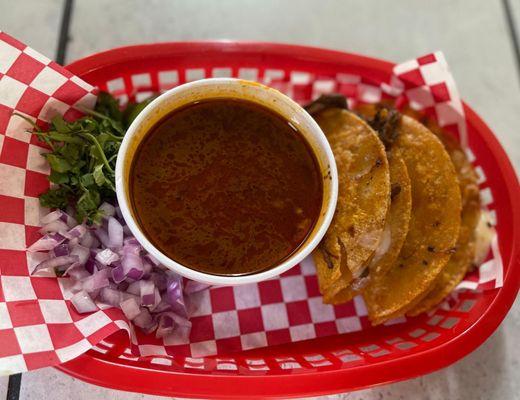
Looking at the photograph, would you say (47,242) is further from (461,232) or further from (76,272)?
(461,232)

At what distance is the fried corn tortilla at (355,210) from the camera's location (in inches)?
51.1

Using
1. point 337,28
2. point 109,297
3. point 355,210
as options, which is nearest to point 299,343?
point 355,210

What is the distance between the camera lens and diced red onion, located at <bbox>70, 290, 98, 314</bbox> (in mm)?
1248

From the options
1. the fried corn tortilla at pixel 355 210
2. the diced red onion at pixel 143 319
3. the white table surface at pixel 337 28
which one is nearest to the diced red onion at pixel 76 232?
the diced red onion at pixel 143 319

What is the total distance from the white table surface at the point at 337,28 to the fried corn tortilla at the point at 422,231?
18.5 inches

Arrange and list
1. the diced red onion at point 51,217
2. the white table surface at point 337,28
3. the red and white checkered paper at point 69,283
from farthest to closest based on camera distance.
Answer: the white table surface at point 337,28 < the diced red onion at point 51,217 < the red and white checkered paper at point 69,283

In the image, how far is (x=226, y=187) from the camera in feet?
4.30

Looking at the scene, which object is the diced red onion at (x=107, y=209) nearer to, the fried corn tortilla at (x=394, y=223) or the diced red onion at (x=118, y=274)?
the diced red onion at (x=118, y=274)

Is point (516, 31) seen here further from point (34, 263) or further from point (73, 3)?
point (34, 263)

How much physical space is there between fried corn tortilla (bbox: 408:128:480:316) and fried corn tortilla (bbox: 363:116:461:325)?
0.07 metres

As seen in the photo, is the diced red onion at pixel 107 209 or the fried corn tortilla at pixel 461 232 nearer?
the diced red onion at pixel 107 209

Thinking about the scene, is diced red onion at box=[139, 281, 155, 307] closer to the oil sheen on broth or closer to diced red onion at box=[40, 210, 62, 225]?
the oil sheen on broth

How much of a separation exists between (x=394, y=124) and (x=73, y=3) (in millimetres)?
1148

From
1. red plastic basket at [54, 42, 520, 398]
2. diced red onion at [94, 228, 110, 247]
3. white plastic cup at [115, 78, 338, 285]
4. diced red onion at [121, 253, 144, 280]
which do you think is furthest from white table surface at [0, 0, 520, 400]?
diced red onion at [121, 253, 144, 280]
